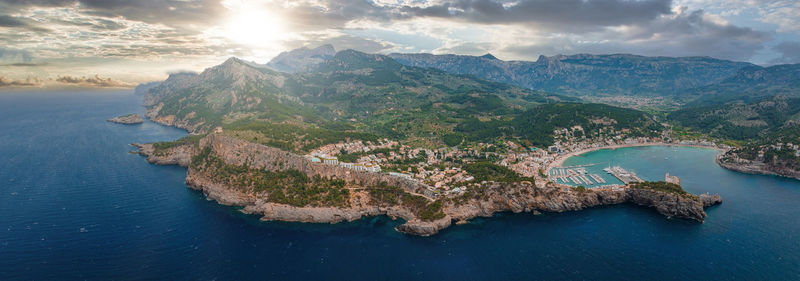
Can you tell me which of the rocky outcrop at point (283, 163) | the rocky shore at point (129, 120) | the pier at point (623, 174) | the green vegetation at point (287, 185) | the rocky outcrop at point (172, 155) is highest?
the pier at point (623, 174)

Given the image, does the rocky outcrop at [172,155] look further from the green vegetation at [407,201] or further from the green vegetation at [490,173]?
the green vegetation at [490,173]

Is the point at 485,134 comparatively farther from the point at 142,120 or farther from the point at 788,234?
the point at 142,120

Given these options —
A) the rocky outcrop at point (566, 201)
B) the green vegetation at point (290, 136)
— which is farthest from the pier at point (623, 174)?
the green vegetation at point (290, 136)

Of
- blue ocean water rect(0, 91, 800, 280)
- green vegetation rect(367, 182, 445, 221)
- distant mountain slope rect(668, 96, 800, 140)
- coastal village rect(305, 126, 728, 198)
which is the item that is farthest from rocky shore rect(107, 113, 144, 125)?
distant mountain slope rect(668, 96, 800, 140)

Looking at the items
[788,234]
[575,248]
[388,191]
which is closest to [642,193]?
[788,234]

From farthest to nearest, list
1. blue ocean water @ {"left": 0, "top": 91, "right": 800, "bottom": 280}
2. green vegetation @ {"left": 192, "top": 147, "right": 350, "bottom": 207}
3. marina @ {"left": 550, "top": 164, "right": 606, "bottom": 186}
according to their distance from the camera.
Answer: marina @ {"left": 550, "top": 164, "right": 606, "bottom": 186} → green vegetation @ {"left": 192, "top": 147, "right": 350, "bottom": 207} → blue ocean water @ {"left": 0, "top": 91, "right": 800, "bottom": 280}

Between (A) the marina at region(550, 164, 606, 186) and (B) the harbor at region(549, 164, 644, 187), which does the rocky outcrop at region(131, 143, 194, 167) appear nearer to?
(A) the marina at region(550, 164, 606, 186)
